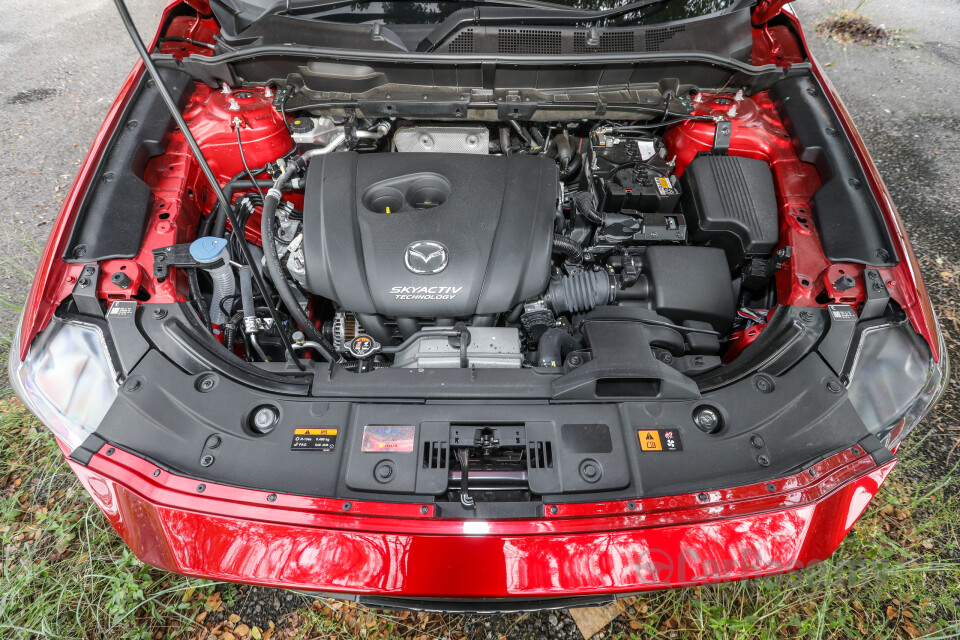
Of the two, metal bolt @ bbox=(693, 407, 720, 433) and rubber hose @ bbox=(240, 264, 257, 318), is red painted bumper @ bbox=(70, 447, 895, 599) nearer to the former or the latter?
metal bolt @ bbox=(693, 407, 720, 433)

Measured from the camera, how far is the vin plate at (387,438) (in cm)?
140

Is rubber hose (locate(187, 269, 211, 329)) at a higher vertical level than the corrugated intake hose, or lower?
higher

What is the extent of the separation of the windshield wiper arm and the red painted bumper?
1722mm

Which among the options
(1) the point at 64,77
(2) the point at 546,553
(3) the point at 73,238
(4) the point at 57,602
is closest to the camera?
(2) the point at 546,553

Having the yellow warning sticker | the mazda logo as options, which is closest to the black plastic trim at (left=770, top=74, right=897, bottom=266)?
the mazda logo

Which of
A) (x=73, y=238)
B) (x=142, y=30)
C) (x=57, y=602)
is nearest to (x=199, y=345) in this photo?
(x=73, y=238)

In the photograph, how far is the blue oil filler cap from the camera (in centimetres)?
164

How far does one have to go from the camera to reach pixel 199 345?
1.57 m

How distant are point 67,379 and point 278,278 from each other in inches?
25.7

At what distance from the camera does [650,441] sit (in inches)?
56.2

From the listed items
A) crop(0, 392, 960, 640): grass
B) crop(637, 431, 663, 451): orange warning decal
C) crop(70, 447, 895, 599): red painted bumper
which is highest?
crop(637, 431, 663, 451): orange warning decal

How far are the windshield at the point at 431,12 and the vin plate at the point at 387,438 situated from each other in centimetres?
168

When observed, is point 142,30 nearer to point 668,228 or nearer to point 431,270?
point 431,270

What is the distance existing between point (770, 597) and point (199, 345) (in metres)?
2.26
